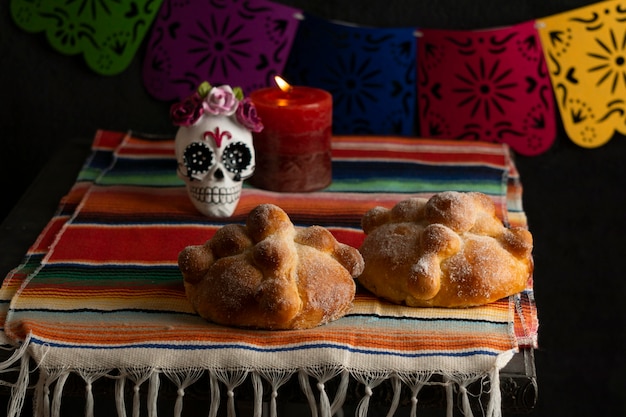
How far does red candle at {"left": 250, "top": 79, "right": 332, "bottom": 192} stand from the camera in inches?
46.5

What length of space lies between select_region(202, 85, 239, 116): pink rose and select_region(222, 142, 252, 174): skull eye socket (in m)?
0.04

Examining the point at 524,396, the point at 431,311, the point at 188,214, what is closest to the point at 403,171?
the point at 188,214

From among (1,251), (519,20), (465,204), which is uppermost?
(519,20)

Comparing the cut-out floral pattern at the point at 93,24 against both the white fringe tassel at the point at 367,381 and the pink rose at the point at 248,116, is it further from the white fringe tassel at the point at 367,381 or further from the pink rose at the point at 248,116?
the white fringe tassel at the point at 367,381

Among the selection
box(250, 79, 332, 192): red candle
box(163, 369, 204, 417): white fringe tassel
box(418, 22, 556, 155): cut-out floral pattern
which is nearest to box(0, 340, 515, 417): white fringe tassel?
box(163, 369, 204, 417): white fringe tassel

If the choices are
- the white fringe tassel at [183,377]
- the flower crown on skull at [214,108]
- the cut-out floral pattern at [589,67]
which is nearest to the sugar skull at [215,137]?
the flower crown on skull at [214,108]

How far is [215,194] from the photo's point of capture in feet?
3.65

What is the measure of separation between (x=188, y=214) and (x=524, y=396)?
541mm

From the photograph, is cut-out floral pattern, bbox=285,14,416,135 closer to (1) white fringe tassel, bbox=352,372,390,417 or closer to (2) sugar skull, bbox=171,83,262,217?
(2) sugar skull, bbox=171,83,262,217

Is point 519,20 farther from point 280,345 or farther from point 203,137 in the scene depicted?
point 280,345

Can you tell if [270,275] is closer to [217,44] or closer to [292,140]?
[292,140]

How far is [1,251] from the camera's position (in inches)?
41.0

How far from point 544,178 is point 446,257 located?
0.66 metres

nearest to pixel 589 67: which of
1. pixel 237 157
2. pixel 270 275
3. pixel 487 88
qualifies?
pixel 487 88
